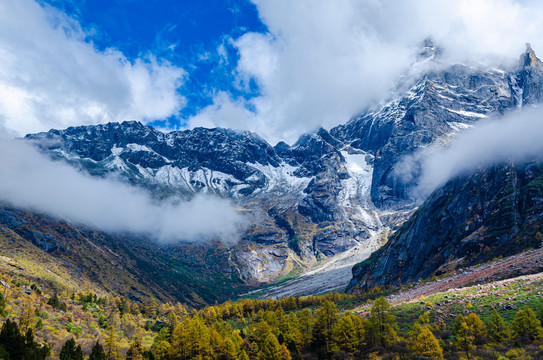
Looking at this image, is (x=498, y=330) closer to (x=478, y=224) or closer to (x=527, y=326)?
(x=527, y=326)

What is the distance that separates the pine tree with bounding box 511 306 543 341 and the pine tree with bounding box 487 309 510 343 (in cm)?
117

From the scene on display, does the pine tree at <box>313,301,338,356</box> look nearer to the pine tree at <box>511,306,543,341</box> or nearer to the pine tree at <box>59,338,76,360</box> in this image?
the pine tree at <box>511,306,543,341</box>

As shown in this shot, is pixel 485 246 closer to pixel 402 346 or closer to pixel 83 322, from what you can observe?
pixel 402 346

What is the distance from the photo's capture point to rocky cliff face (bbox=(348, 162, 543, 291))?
126 meters

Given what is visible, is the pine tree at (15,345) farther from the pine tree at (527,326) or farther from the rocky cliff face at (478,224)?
the rocky cliff face at (478,224)

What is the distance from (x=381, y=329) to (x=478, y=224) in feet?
386

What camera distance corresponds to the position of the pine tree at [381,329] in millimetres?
60750

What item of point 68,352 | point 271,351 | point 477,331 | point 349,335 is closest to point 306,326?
point 271,351

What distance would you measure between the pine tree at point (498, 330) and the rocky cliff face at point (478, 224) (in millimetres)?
67731

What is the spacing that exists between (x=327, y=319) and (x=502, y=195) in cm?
12654

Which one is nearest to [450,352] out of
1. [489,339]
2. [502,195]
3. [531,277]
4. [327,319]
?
[489,339]

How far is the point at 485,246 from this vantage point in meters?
132

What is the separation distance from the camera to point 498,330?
53281 mm

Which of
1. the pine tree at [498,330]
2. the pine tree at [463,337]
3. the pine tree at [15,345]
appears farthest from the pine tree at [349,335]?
the pine tree at [15,345]
